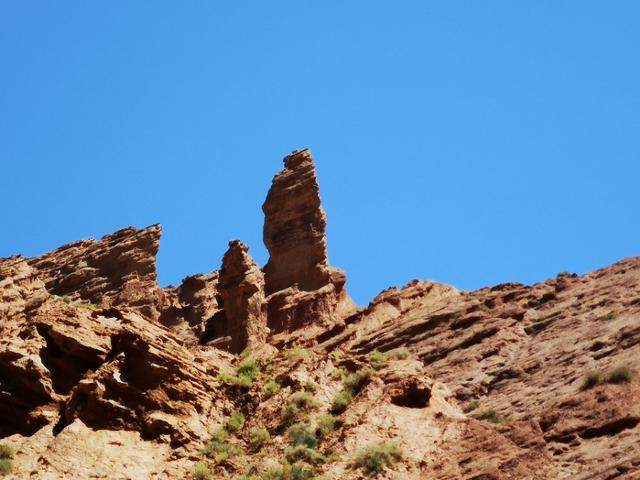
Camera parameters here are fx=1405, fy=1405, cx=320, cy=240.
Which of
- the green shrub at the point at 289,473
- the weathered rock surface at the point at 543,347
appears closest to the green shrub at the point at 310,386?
the green shrub at the point at 289,473

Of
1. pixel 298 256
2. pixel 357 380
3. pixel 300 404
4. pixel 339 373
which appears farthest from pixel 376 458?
pixel 298 256

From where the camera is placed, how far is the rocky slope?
46.1 m

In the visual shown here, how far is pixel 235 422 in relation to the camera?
50.7 metres

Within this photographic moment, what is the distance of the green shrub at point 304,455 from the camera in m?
47.3

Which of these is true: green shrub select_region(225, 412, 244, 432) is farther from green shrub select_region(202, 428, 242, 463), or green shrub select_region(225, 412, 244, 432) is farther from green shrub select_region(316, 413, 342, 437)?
green shrub select_region(316, 413, 342, 437)

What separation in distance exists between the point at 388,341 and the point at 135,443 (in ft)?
80.5

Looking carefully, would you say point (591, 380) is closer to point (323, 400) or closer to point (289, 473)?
point (323, 400)

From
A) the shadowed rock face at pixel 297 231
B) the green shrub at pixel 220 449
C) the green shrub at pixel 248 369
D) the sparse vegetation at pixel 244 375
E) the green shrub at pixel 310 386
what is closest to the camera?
the green shrub at pixel 220 449

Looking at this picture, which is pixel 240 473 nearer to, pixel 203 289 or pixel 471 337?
pixel 471 337

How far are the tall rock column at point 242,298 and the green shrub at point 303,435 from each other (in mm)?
26013

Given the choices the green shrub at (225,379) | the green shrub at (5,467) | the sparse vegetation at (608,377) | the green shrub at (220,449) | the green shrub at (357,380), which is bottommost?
the green shrub at (5,467)

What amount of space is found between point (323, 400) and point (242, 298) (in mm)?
26878

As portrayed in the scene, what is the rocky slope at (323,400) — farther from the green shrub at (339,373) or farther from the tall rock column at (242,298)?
the tall rock column at (242,298)

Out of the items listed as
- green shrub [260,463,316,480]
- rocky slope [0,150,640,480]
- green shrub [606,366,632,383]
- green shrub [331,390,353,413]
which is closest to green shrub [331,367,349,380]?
rocky slope [0,150,640,480]
